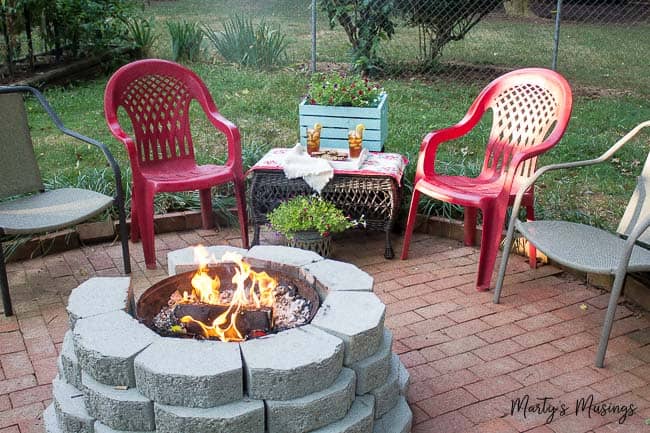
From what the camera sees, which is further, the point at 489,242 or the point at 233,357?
the point at 489,242

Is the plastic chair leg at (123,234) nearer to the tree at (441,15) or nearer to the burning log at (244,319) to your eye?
the burning log at (244,319)

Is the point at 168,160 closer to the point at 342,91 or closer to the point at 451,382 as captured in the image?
the point at 342,91

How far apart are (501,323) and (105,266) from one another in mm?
2186

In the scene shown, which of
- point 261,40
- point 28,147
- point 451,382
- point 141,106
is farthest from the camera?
point 261,40

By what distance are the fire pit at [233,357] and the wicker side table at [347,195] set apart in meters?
1.28

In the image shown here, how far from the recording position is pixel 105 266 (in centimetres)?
409

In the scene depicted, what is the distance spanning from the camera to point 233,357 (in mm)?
2252

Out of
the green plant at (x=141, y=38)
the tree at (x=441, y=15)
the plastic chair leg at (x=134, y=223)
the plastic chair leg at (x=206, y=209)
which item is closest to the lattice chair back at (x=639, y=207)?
the plastic chair leg at (x=206, y=209)

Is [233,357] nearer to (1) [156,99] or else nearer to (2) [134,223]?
(2) [134,223]

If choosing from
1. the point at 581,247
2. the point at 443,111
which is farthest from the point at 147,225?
the point at 443,111

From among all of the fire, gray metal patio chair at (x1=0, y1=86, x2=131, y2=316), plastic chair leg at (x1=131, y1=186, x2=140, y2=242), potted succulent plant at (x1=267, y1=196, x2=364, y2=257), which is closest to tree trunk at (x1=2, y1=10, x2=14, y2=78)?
gray metal patio chair at (x1=0, y1=86, x2=131, y2=316)

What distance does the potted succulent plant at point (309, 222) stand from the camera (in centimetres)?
401

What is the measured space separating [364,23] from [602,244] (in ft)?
18.5

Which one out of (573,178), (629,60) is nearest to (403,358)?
(573,178)
